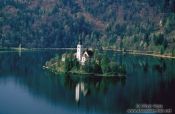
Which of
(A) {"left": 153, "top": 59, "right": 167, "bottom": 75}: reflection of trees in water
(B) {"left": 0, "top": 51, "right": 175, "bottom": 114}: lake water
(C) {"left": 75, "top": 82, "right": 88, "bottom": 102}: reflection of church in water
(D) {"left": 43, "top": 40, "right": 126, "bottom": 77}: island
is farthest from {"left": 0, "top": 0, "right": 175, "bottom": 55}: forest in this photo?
(C) {"left": 75, "top": 82, "right": 88, "bottom": 102}: reflection of church in water

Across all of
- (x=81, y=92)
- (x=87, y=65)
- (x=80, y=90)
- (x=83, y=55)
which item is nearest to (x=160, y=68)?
(x=83, y=55)

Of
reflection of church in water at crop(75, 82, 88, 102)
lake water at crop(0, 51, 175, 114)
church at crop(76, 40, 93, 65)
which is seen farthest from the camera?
church at crop(76, 40, 93, 65)

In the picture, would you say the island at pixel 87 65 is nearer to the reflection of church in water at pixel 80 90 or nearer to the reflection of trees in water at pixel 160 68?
the reflection of trees in water at pixel 160 68

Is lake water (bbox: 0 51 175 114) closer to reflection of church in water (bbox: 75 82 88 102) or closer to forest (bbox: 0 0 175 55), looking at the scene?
reflection of church in water (bbox: 75 82 88 102)

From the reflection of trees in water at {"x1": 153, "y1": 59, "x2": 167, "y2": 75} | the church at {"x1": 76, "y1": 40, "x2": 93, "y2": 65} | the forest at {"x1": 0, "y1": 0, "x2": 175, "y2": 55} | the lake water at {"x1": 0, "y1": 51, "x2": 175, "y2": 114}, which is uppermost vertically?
the forest at {"x1": 0, "y1": 0, "x2": 175, "y2": 55}

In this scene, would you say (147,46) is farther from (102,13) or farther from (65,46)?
(102,13)

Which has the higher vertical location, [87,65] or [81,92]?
[87,65]

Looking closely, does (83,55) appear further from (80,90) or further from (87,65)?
(80,90)
